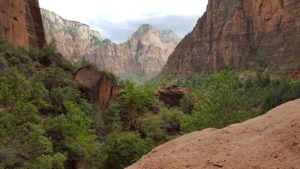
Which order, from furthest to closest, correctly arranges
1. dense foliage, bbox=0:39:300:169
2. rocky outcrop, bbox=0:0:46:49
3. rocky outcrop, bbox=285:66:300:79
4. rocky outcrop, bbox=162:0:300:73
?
rocky outcrop, bbox=162:0:300:73
rocky outcrop, bbox=285:66:300:79
rocky outcrop, bbox=0:0:46:49
dense foliage, bbox=0:39:300:169

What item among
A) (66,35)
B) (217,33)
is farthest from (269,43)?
(66,35)

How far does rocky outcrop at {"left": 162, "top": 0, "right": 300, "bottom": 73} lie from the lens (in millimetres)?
68688

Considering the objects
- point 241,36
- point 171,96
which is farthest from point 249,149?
point 241,36

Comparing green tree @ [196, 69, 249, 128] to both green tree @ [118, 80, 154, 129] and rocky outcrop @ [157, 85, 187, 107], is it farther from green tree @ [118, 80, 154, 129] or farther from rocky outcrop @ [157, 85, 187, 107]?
rocky outcrop @ [157, 85, 187, 107]

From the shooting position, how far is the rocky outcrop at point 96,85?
22.4 metres

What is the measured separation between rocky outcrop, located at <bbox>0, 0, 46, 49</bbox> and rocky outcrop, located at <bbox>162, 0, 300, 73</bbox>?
68716 millimetres

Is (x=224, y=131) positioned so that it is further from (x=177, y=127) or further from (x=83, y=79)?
(x=177, y=127)

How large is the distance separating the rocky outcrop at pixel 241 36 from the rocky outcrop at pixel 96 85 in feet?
204

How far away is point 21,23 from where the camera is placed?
96.3 feet

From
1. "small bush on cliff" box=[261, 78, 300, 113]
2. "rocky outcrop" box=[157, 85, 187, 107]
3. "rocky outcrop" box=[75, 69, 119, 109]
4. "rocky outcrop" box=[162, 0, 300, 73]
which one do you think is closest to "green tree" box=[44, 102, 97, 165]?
"rocky outcrop" box=[75, 69, 119, 109]

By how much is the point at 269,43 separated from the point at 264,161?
84.8 meters

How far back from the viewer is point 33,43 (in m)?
32.1

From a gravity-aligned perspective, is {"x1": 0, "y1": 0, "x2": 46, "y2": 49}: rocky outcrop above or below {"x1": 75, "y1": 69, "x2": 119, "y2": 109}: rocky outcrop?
above

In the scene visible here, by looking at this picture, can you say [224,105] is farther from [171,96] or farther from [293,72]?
[293,72]
